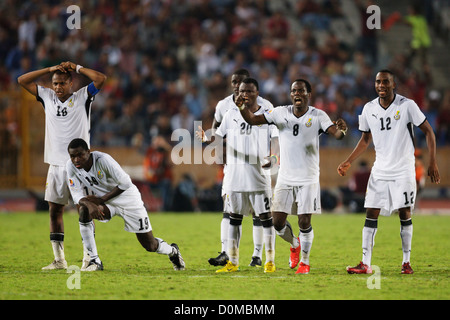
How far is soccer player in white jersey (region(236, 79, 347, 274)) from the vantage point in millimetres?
8969

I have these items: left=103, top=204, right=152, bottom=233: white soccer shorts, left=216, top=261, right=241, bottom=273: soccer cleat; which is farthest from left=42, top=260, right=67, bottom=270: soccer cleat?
left=216, top=261, right=241, bottom=273: soccer cleat

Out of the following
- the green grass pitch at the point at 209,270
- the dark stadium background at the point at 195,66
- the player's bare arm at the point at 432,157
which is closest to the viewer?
the green grass pitch at the point at 209,270

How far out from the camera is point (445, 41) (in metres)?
26.1

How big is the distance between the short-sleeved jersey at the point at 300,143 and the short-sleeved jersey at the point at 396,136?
67 centimetres

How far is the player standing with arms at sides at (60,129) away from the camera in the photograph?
9578 millimetres

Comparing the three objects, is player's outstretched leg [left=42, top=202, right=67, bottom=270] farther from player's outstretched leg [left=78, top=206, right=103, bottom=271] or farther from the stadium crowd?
the stadium crowd

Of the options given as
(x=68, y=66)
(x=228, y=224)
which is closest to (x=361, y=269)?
(x=228, y=224)

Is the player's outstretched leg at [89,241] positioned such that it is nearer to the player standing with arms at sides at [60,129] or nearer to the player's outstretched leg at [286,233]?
the player standing with arms at sides at [60,129]

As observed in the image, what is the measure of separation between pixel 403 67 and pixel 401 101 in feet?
46.0

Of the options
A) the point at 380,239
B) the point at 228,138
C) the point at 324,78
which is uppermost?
the point at 324,78

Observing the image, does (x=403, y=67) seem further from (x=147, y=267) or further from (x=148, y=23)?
(x=147, y=267)

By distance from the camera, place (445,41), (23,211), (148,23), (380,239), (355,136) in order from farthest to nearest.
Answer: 1. (445,41)
2. (148,23)
3. (355,136)
4. (23,211)
5. (380,239)

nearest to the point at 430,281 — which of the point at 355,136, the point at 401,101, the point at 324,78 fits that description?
the point at 401,101

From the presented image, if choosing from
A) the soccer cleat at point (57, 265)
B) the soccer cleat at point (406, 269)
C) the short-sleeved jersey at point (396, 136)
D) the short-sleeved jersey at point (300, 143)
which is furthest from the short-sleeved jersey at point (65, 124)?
the soccer cleat at point (406, 269)
